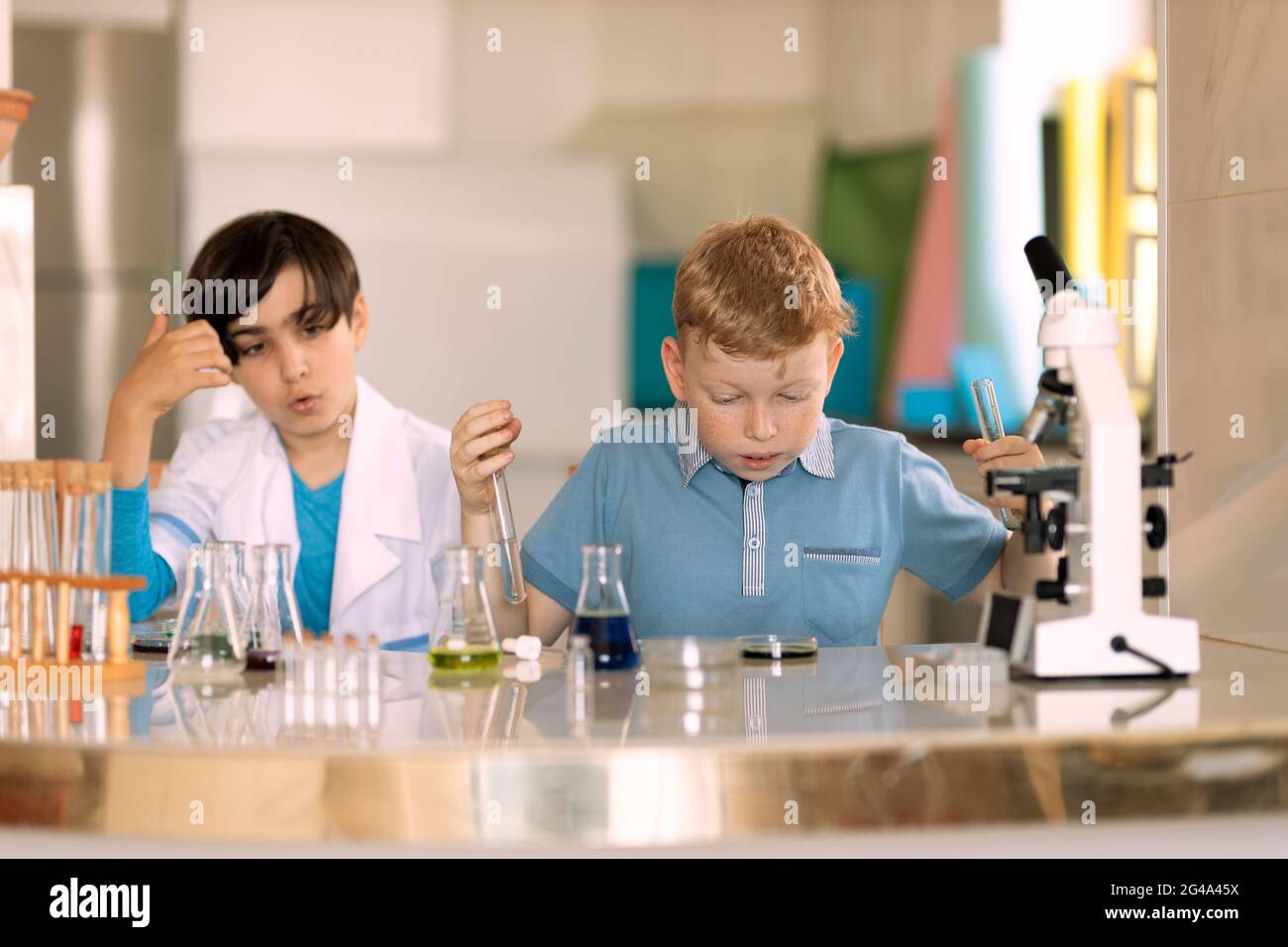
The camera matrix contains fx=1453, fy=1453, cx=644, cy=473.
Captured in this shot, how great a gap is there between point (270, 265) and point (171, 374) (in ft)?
1.48

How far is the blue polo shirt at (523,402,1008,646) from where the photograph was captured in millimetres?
2018

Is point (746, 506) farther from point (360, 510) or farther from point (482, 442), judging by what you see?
point (360, 510)

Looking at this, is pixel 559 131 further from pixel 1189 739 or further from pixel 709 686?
pixel 1189 739

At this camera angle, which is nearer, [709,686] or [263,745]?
[263,745]

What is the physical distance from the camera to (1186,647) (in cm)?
149

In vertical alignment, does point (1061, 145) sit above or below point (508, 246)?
above

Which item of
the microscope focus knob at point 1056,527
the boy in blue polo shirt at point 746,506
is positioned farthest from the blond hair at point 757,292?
the microscope focus knob at point 1056,527

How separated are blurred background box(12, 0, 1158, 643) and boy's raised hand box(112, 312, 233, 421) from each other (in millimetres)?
1816

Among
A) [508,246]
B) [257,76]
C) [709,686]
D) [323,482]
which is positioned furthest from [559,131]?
[709,686]

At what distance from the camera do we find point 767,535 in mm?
2033

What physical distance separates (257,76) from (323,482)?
177 cm

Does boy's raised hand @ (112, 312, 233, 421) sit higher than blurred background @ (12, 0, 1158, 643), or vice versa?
blurred background @ (12, 0, 1158, 643)

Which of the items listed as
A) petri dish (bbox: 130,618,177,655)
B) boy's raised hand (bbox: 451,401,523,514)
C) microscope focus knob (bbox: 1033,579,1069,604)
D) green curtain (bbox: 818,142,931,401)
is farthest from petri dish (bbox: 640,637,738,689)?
green curtain (bbox: 818,142,931,401)

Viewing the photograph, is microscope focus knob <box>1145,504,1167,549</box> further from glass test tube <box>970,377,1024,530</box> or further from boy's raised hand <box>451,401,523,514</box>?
boy's raised hand <box>451,401,523,514</box>
